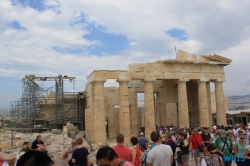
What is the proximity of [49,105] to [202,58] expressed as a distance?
17.4 m

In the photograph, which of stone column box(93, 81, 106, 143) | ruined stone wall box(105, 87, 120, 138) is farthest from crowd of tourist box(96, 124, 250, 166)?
ruined stone wall box(105, 87, 120, 138)

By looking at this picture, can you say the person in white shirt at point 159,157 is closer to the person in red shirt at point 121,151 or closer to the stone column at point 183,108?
the person in red shirt at point 121,151

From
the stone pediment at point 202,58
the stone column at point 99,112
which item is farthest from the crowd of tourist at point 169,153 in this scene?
the stone pediment at point 202,58

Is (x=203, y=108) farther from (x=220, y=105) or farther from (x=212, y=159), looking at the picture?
(x=212, y=159)

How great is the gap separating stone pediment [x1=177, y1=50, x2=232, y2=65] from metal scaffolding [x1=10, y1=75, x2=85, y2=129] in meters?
12.5

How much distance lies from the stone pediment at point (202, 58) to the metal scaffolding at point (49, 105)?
12.5 meters

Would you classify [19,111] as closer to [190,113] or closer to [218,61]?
[190,113]

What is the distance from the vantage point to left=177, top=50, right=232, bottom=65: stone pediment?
2345 centimetres

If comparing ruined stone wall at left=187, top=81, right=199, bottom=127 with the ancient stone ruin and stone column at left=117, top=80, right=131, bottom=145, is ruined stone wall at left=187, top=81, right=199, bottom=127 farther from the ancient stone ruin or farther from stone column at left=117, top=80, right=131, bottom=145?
stone column at left=117, top=80, right=131, bottom=145

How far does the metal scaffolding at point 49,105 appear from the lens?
28094mm

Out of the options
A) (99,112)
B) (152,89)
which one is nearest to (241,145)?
(99,112)

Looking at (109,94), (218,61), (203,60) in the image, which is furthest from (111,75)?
(218,61)

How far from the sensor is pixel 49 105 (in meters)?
28.9

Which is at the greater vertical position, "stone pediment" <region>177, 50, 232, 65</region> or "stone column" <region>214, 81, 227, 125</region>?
"stone pediment" <region>177, 50, 232, 65</region>
